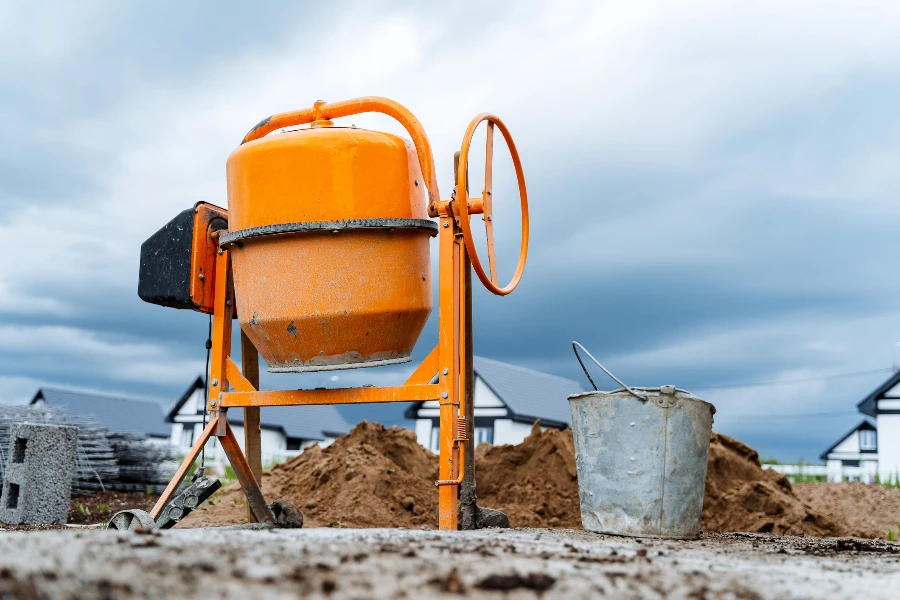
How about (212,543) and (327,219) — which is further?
(327,219)

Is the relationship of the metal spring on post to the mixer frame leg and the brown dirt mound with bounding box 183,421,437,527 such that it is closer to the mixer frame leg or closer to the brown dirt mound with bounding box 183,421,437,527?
the mixer frame leg

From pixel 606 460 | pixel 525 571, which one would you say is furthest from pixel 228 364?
pixel 525 571

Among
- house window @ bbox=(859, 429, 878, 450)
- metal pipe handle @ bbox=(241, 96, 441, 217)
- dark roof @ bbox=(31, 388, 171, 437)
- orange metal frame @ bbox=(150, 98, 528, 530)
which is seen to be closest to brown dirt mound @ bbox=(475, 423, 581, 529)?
orange metal frame @ bbox=(150, 98, 528, 530)

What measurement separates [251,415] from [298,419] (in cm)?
2559

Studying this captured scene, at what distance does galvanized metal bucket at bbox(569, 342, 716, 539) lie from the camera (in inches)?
186

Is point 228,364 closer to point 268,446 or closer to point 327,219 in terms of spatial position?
point 327,219

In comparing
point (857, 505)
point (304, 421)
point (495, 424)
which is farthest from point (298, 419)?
point (857, 505)

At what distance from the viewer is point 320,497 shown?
7770mm

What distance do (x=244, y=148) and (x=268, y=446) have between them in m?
26.3

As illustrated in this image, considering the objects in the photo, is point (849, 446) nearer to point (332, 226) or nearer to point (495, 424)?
point (495, 424)

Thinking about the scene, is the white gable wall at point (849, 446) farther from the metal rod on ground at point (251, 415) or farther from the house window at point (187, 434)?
the metal rod on ground at point (251, 415)

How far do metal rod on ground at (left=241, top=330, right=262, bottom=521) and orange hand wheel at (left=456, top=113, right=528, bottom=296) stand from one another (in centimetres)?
172

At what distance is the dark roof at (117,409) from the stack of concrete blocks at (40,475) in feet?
61.2

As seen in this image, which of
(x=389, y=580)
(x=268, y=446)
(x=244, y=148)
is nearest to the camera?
(x=389, y=580)
